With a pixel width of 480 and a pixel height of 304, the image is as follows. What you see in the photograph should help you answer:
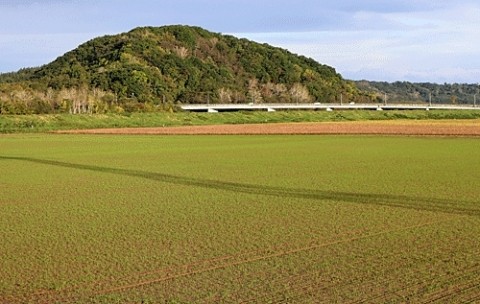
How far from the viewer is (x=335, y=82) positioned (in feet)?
559

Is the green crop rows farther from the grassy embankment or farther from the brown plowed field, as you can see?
the grassy embankment

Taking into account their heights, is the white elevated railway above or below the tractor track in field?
below

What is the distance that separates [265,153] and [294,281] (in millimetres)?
24140

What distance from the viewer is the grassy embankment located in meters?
66.1

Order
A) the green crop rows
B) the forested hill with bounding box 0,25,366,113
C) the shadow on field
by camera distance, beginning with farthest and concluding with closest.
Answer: the forested hill with bounding box 0,25,366,113 < the shadow on field < the green crop rows

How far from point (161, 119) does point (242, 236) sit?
6879 cm

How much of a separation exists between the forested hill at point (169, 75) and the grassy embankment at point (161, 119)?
1358cm

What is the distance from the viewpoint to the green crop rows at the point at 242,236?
7758 mm

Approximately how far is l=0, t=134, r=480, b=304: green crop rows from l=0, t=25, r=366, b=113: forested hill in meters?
72.2

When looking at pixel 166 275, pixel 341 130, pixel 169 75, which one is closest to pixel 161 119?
pixel 341 130

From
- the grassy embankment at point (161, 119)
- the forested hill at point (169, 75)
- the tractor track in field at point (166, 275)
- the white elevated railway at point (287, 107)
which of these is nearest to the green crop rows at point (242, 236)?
the tractor track in field at point (166, 275)

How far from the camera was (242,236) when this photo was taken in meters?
10.9

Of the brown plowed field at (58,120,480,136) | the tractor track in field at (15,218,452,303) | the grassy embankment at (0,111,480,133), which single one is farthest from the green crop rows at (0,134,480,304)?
the grassy embankment at (0,111,480,133)

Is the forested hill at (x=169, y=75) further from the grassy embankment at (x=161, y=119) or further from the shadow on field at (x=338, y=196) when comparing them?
the shadow on field at (x=338, y=196)
